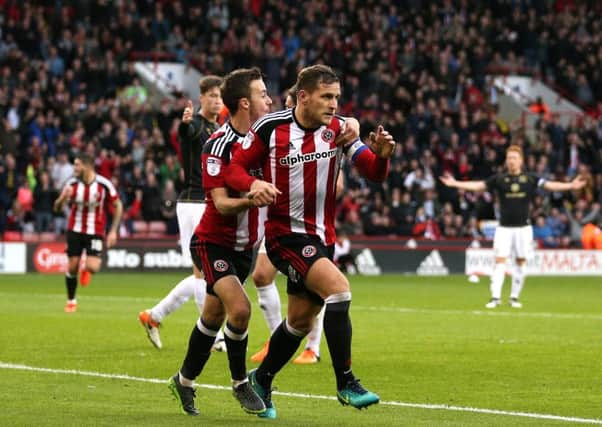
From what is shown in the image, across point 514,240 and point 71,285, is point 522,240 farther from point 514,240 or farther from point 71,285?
point 71,285

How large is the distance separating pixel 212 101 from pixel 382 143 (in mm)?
4254

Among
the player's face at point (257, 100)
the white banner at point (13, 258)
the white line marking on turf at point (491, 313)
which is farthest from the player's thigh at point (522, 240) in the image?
the player's face at point (257, 100)

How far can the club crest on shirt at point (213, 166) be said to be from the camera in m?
8.43

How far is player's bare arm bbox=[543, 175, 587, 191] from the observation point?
63.6 feet

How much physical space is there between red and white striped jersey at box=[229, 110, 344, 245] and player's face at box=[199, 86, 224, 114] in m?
3.79

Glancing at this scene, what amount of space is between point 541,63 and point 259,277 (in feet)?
112

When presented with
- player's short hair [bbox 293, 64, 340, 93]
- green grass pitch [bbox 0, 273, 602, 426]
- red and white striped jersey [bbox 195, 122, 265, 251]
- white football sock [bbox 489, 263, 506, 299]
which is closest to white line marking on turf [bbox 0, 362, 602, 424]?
green grass pitch [bbox 0, 273, 602, 426]

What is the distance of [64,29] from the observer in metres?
33.7

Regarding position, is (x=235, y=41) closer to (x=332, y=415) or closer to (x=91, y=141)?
(x=91, y=141)

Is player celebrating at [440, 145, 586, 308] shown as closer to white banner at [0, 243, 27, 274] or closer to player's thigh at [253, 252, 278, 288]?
player's thigh at [253, 252, 278, 288]

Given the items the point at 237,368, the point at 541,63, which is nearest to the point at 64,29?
the point at 541,63

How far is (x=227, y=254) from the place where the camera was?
8672 millimetres

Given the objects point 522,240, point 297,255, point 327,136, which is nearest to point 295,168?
point 327,136

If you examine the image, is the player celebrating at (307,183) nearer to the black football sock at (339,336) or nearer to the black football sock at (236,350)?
the black football sock at (339,336)
